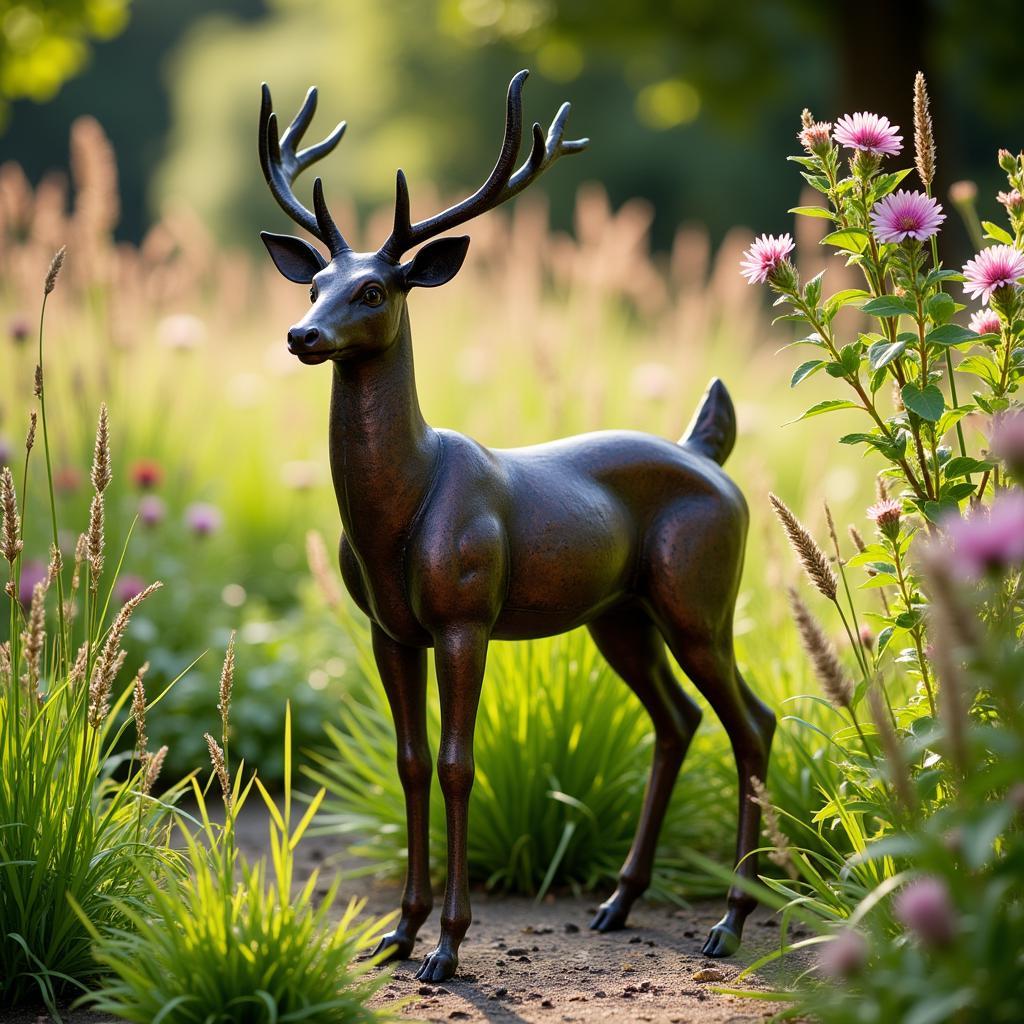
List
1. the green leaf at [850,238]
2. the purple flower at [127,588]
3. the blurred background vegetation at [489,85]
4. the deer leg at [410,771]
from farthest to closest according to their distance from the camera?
the blurred background vegetation at [489,85], the purple flower at [127,588], the deer leg at [410,771], the green leaf at [850,238]

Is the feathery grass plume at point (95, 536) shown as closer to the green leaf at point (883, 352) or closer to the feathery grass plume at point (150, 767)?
the feathery grass plume at point (150, 767)

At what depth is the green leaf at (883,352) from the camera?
253 centimetres

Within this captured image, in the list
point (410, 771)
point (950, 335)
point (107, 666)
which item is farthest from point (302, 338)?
point (950, 335)

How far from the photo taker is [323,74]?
30828 millimetres

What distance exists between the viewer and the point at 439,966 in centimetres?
286

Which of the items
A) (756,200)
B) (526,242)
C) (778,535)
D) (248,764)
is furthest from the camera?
(756,200)

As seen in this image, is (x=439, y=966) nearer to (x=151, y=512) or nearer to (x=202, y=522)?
(x=151, y=512)

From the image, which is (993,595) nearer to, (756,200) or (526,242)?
(526,242)

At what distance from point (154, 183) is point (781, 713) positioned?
116 feet

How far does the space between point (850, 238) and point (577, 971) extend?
1.82 metres

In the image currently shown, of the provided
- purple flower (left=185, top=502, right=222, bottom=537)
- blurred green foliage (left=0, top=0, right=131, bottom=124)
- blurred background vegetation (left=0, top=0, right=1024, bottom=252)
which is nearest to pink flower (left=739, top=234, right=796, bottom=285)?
purple flower (left=185, top=502, right=222, bottom=537)

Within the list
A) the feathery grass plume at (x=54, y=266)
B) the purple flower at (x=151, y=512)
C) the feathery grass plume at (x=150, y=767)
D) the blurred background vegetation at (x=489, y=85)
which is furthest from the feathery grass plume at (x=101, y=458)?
the blurred background vegetation at (x=489, y=85)

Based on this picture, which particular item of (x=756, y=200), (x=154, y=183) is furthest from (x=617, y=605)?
(x=154, y=183)

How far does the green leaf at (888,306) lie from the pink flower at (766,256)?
206 millimetres
